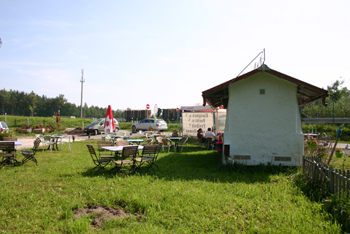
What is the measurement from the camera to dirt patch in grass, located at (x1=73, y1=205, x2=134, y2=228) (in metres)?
4.06

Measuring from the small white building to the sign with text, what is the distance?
10026 mm

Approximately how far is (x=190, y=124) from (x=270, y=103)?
10.6 m

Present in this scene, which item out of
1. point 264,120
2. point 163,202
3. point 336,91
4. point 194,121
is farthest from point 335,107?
point 163,202

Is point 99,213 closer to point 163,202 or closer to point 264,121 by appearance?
point 163,202

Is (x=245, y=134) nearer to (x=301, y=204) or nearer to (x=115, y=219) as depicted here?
(x=301, y=204)

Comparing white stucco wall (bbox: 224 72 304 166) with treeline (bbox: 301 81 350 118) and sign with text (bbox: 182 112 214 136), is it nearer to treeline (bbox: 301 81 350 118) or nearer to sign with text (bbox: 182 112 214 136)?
sign with text (bbox: 182 112 214 136)

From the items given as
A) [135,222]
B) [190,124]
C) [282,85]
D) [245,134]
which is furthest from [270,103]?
[190,124]

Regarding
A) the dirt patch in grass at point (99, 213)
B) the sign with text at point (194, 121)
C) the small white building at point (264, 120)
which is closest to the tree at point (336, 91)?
the sign with text at point (194, 121)

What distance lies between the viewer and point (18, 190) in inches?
215

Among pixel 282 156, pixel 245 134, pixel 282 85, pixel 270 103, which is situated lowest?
pixel 282 156

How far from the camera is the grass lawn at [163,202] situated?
12.5 ft

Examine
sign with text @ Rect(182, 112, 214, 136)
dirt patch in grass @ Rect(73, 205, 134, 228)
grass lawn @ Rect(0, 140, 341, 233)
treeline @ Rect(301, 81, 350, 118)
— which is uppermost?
treeline @ Rect(301, 81, 350, 118)

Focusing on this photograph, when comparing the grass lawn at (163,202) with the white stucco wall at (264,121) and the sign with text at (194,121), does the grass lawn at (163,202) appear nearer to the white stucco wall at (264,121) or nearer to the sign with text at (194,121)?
the white stucco wall at (264,121)

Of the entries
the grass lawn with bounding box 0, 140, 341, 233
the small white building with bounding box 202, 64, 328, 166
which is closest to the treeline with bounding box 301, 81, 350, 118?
the small white building with bounding box 202, 64, 328, 166
